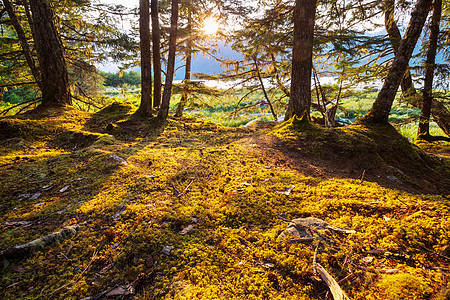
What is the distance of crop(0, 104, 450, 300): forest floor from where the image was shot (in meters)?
1.22

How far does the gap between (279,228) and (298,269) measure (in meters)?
0.46

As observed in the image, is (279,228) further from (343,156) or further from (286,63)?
(286,63)

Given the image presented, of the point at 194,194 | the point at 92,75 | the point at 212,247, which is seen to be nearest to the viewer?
the point at 212,247

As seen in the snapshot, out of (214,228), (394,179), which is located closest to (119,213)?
(214,228)

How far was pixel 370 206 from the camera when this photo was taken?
6.35ft

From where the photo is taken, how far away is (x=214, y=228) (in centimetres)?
185

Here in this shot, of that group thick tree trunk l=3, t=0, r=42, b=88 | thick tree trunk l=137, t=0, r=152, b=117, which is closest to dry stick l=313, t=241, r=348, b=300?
thick tree trunk l=137, t=0, r=152, b=117

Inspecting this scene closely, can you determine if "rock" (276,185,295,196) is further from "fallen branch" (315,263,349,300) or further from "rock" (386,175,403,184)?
"rock" (386,175,403,184)

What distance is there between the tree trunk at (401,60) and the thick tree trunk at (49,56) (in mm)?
9674

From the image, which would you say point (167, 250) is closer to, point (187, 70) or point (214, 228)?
point (214, 228)

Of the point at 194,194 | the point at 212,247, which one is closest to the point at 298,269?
the point at 212,247

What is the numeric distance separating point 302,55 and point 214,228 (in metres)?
4.66

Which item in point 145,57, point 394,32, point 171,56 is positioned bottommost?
point 145,57

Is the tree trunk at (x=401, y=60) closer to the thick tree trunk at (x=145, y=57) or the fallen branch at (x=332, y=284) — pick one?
the fallen branch at (x=332, y=284)
